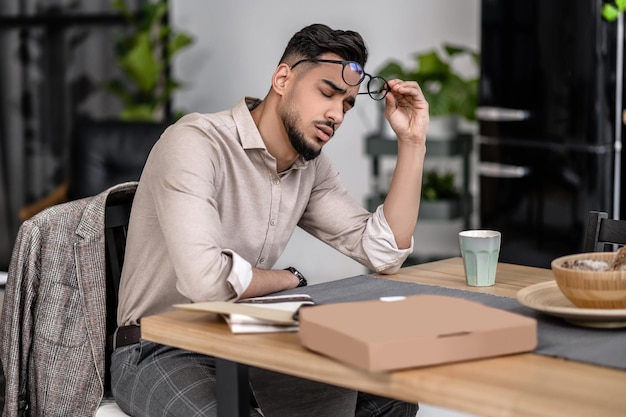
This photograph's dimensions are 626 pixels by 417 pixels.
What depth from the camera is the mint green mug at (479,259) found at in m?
1.81

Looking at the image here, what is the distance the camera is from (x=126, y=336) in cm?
196

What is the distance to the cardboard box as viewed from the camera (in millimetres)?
1234

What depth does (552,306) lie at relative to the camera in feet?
5.04

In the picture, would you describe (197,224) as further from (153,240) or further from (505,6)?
(505,6)

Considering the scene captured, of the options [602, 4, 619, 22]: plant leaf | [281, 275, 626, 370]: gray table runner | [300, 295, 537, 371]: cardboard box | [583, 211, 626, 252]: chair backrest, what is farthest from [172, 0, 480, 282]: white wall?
[300, 295, 537, 371]: cardboard box

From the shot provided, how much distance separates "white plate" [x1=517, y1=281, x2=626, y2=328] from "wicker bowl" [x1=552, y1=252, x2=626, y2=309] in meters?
0.01

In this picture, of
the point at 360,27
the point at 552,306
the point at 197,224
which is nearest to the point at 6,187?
the point at 360,27

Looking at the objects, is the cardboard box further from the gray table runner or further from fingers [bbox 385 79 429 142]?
fingers [bbox 385 79 429 142]

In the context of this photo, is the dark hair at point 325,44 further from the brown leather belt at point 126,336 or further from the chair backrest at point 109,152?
the chair backrest at point 109,152

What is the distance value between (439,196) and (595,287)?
325 centimetres

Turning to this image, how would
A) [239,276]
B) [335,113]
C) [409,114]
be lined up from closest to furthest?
1. [239,276]
2. [335,113]
3. [409,114]

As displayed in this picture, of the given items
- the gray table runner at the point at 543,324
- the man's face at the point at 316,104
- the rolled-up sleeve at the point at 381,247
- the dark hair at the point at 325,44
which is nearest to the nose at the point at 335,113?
the man's face at the point at 316,104

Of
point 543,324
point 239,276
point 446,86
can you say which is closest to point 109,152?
point 446,86

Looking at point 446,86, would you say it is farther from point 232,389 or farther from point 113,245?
point 232,389
